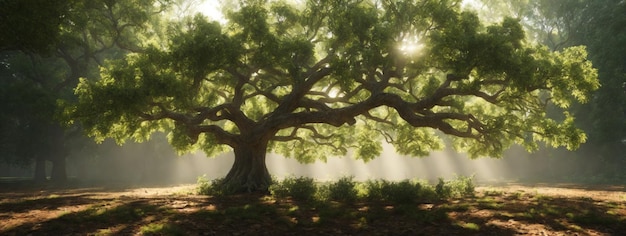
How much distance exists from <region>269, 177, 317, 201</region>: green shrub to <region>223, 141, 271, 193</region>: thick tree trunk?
2352 millimetres

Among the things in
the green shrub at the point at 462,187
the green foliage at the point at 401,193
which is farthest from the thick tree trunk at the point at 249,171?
the green shrub at the point at 462,187

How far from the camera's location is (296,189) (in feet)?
55.9

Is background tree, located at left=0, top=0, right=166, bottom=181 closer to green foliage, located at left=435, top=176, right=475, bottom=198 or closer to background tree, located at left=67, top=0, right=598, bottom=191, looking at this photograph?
background tree, located at left=67, top=0, right=598, bottom=191

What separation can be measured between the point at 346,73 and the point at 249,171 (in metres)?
8.26

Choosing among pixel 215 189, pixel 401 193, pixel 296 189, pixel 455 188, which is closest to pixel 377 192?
pixel 401 193

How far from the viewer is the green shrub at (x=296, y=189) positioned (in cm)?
1641

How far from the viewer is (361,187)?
1852 cm

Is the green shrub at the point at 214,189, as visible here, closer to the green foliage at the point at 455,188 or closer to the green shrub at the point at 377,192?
the green shrub at the point at 377,192

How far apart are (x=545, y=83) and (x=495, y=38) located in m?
3.16

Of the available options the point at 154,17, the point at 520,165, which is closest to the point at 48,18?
the point at 154,17

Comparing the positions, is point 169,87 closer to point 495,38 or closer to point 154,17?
point 495,38

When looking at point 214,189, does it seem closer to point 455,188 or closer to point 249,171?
point 249,171

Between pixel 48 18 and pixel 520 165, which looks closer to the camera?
pixel 48 18

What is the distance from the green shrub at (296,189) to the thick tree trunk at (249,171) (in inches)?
92.6
